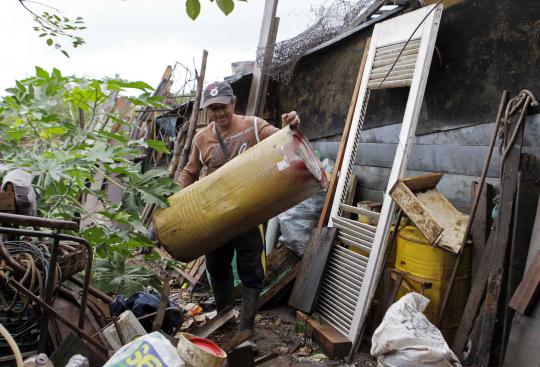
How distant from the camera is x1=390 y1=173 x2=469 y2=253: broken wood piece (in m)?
3.02

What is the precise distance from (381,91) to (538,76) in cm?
161

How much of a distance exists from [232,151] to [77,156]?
1.14m

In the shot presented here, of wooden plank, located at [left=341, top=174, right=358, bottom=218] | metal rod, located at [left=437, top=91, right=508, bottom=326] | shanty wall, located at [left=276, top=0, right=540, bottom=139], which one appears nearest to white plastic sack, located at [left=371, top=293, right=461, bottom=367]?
metal rod, located at [left=437, top=91, right=508, bottom=326]

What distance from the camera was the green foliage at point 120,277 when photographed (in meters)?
3.95

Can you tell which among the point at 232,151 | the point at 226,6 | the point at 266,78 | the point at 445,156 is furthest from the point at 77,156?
the point at 266,78

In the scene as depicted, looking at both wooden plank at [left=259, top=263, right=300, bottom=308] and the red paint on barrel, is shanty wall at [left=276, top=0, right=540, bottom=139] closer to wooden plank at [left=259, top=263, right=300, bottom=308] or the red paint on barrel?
wooden plank at [left=259, top=263, right=300, bottom=308]

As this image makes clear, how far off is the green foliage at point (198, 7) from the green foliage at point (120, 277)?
9.37ft

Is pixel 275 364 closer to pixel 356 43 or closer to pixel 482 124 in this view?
pixel 482 124

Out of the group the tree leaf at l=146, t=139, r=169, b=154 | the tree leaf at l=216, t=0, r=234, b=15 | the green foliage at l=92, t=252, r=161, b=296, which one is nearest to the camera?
the tree leaf at l=216, t=0, r=234, b=15

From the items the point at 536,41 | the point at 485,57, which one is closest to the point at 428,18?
the point at 485,57

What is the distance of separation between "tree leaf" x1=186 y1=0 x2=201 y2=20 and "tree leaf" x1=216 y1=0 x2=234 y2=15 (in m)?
0.09

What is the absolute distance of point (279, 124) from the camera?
654 cm

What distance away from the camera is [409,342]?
2457 mm

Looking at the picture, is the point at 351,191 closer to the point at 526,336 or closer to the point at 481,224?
the point at 481,224
